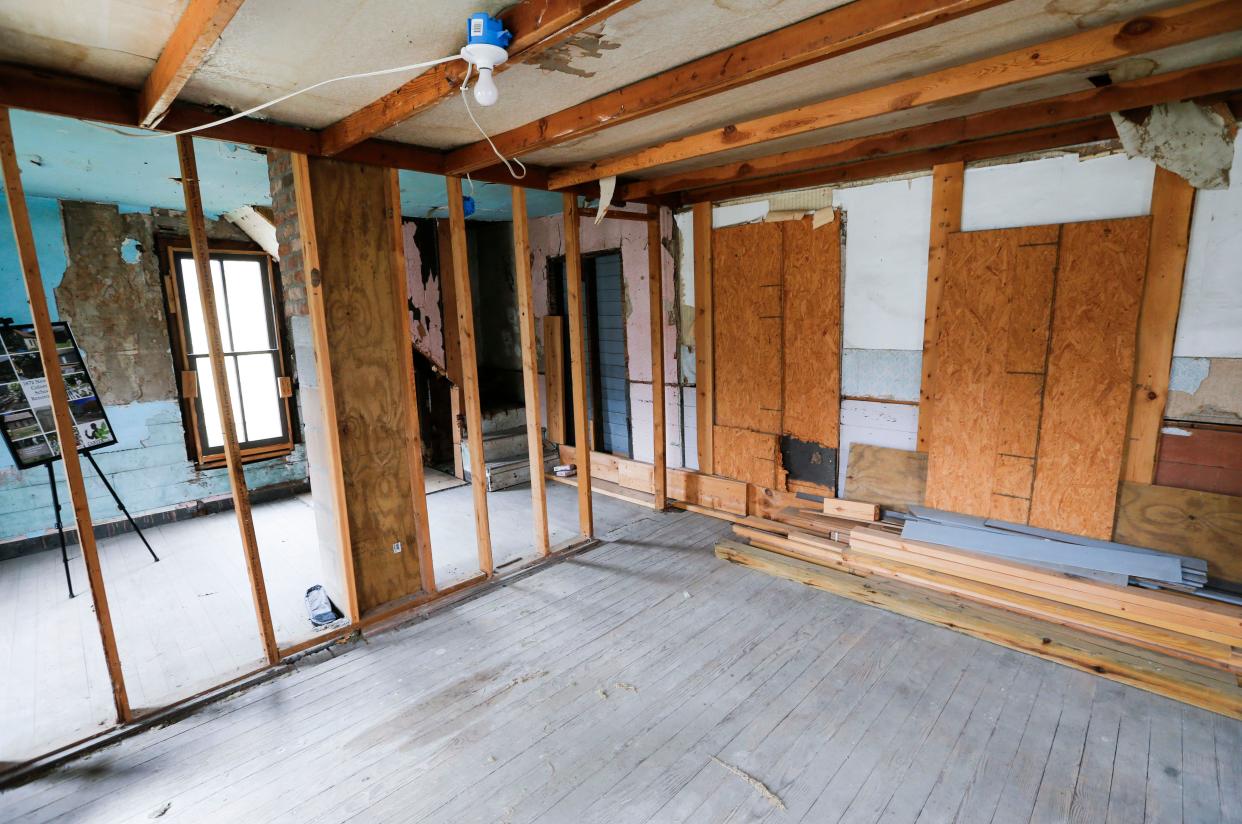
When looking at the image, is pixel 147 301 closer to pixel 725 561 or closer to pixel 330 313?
pixel 330 313

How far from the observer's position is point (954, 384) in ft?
11.6

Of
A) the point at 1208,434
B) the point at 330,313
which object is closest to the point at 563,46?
the point at 330,313

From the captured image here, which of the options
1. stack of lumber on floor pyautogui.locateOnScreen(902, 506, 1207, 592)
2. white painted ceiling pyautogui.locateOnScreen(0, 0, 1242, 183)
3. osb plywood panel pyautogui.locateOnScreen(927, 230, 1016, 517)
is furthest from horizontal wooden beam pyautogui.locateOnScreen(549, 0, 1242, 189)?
stack of lumber on floor pyautogui.locateOnScreen(902, 506, 1207, 592)

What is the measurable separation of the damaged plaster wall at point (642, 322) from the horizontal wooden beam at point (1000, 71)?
1.83 metres

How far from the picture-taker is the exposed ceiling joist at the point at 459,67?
1.58m

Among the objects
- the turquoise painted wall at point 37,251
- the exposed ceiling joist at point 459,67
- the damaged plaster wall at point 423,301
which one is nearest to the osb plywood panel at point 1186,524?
the exposed ceiling joist at point 459,67

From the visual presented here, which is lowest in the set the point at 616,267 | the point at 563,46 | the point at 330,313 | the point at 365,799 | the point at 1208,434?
the point at 365,799

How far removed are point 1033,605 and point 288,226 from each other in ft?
14.8

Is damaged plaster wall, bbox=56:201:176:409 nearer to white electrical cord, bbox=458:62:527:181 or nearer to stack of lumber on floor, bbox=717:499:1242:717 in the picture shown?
white electrical cord, bbox=458:62:527:181

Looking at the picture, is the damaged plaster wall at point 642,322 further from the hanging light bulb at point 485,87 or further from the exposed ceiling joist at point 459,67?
the hanging light bulb at point 485,87

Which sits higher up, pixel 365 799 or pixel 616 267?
pixel 616 267

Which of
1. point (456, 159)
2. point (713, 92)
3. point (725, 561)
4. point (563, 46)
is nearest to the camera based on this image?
point (563, 46)

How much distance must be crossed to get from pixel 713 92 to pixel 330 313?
2.20 m

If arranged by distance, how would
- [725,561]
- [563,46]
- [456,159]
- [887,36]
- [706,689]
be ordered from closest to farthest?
1. [887,36]
2. [563,46]
3. [706,689]
4. [456,159]
5. [725,561]
